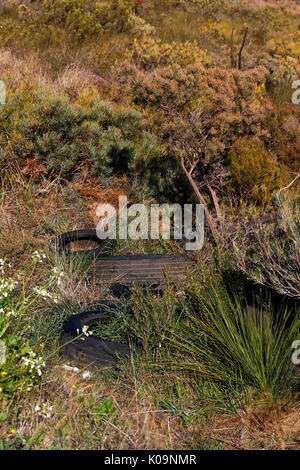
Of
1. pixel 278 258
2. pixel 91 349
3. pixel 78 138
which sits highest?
pixel 278 258

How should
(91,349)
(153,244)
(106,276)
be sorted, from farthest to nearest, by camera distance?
(153,244) < (106,276) < (91,349)

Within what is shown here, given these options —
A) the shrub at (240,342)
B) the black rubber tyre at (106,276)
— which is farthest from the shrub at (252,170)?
the shrub at (240,342)

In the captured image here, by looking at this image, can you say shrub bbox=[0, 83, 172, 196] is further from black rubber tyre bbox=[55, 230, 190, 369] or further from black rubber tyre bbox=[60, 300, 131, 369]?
black rubber tyre bbox=[60, 300, 131, 369]

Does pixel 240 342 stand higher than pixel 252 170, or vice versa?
pixel 252 170

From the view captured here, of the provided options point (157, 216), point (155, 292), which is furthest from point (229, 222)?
point (155, 292)

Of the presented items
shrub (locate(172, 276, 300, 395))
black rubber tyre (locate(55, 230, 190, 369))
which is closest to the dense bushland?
shrub (locate(172, 276, 300, 395))

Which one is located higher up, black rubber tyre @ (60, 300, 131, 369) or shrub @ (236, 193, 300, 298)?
shrub @ (236, 193, 300, 298)

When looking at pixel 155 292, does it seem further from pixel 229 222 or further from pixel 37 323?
pixel 229 222

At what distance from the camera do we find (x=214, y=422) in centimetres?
306

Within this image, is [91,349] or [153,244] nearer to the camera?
[91,349]

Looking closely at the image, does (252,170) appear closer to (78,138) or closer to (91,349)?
(78,138)

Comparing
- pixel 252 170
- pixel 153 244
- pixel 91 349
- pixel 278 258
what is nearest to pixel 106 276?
pixel 153 244

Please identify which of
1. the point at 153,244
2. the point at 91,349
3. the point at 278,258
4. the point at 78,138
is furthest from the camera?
the point at 78,138

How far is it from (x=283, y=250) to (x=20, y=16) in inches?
485
